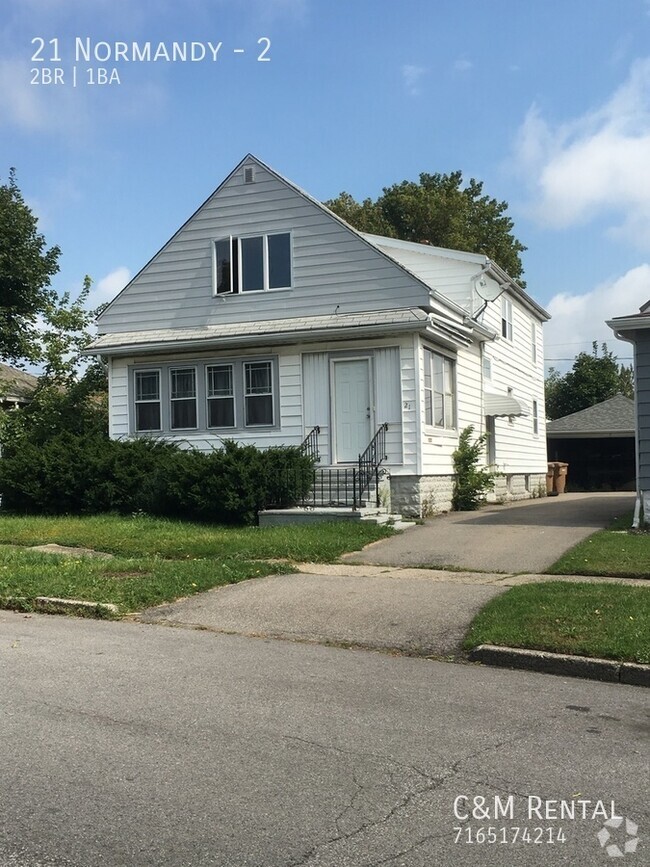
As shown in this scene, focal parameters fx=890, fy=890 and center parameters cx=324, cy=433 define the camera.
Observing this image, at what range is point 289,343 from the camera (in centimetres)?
1961

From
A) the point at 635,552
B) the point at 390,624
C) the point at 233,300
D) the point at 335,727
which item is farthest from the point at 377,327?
the point at 335,727

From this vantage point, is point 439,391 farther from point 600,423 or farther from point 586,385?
point 586,385

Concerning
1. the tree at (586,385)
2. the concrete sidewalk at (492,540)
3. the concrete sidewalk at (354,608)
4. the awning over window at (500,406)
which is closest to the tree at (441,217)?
the tree at (586,385)

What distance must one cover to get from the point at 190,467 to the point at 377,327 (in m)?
4.86

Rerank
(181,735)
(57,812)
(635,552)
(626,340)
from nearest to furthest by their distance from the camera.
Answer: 1. (57,812)
2. (181,735)
3. (635,552)
4. (626,340)

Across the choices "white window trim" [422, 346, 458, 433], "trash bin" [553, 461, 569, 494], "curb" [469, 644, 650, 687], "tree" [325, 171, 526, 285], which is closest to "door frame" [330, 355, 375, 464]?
"white window trim" [422, 346, 458, 433]

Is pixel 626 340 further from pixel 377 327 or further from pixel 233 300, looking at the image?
pixel 233 300

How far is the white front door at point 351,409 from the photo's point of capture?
19.0 m

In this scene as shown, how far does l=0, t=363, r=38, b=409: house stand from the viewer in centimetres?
2625

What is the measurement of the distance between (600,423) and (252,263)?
2119 cm

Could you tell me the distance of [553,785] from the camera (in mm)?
4672

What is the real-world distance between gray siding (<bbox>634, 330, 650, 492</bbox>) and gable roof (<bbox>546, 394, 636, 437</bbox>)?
66.8ft

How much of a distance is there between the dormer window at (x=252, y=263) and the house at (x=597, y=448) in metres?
20.1

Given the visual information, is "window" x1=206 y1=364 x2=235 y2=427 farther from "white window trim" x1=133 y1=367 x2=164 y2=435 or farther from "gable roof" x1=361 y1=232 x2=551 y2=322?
"gable roof" x1=361 y1=232 x2=551 y2=322
